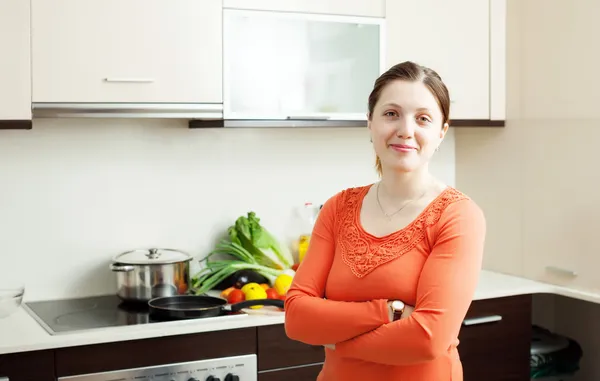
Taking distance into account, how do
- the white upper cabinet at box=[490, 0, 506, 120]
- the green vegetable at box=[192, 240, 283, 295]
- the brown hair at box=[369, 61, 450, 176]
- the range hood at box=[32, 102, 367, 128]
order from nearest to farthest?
1. the brown hair at box=[369, 61, 450, 176]
2. the range hood at box=[32, 102, 367, 128]
3. the green vegetable at box=[192, 240, 283, 295]
4. the white upper cabinet at box=[490, 0, 506, 120]

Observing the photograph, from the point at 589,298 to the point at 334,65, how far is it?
127 centimetres

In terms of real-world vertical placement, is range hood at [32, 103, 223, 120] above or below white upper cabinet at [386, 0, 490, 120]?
below

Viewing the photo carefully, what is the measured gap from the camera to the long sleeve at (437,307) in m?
1.79

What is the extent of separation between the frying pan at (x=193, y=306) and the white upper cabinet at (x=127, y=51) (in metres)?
0.69

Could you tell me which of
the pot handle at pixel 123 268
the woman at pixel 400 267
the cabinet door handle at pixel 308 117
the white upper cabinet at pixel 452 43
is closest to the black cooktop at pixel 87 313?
the pot handle at pixel 123 268

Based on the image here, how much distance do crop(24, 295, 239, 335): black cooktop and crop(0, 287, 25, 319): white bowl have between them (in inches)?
2.7

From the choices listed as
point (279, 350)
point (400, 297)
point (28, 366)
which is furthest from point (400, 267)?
point (28, 366)

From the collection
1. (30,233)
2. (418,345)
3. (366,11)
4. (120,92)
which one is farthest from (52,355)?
(366,11)

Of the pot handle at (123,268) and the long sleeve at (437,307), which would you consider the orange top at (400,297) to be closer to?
the long sleeve at (437,307)

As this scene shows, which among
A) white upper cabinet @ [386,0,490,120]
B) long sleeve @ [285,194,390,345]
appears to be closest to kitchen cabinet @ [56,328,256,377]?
long sleeve @ [285,194,390,345]

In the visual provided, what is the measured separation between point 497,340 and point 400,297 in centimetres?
141

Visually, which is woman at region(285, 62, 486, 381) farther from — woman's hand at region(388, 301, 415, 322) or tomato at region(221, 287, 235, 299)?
tomato at region(221, 287, 235, 299)

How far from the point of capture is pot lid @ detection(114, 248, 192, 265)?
9.48 feet

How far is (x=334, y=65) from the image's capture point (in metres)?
3.05
